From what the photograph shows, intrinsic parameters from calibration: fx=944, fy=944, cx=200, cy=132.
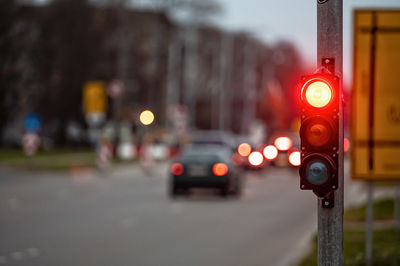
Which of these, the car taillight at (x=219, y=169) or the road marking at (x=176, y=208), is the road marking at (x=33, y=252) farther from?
the car taillight at (x=219, y=169)

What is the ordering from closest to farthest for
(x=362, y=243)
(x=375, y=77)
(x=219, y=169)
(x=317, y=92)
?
1. (x=317, y=92)
2. (x=375, y=77)
3. (x=362, y=243)
4. (x=219, y=169)

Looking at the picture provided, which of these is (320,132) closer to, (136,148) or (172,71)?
(136,148)

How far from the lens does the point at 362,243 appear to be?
14031 mm

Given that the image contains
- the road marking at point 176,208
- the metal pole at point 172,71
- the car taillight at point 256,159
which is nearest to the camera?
the car taillight at point 256,159

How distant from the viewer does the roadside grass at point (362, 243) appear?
1148 cm

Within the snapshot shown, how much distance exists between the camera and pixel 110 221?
18.0m

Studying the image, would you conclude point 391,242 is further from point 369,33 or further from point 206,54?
point 206,54

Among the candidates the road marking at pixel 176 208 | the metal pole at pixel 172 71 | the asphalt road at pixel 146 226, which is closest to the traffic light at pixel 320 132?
the asphalt road at pixel 146 226

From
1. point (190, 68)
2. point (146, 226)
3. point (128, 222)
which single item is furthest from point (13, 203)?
point (190, 68)

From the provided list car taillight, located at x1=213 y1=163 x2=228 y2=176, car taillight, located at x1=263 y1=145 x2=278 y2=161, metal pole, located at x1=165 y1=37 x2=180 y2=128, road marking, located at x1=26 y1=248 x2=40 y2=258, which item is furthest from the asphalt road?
metal pole, located at x1=165 y1=37 x2=180 y2=128

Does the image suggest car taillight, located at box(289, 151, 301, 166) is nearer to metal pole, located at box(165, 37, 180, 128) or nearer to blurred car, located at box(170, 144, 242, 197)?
blurred car, located at box(170, 144, 242, 197)

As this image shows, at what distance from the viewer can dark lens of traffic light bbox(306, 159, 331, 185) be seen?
618cm

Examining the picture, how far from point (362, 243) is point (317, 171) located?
812cm

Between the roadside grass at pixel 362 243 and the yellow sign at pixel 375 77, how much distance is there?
3.55 feet
